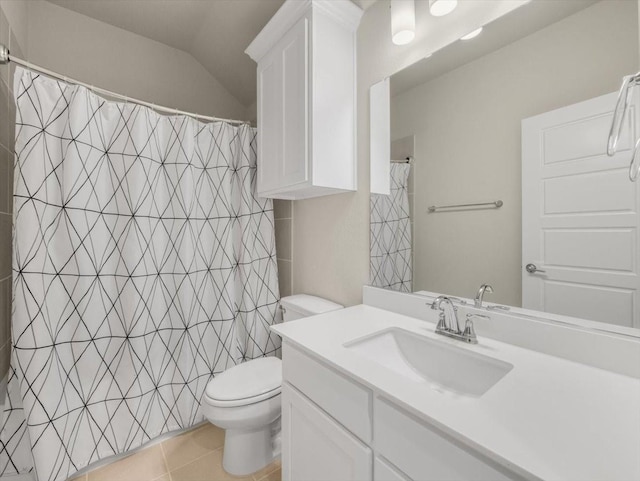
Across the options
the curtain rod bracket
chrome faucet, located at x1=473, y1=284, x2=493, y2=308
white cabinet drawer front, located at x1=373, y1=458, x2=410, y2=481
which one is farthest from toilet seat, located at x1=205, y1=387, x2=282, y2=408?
the curtain rod bracket

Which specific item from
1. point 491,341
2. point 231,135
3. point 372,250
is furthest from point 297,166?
point 491,341

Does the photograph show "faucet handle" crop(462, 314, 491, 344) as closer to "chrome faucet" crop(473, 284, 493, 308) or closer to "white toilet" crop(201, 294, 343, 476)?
"chrome faucet" crop(473, 284, 493, 308)

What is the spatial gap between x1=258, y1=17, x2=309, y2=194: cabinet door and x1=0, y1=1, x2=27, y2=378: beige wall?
1199 millimetres

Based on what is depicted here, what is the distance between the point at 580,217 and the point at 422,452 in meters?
0.78

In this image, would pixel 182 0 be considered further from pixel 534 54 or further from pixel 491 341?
pixel 491 341

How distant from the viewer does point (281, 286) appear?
208cm

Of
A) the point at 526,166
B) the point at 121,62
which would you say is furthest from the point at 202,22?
the point at 526,166

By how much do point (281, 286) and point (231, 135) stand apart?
109 centimetres

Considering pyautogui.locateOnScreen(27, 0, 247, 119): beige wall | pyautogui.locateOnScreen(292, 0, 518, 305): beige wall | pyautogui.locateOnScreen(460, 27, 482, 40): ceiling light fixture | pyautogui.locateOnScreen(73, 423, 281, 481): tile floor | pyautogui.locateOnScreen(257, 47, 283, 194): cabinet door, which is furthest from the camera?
pyautogui.locateOnScreen(27, 0, 247, 119): beige wall

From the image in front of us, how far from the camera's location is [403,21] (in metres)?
1.15

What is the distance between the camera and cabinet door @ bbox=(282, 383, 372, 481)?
0.76m

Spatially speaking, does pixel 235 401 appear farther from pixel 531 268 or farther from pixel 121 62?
pixel 121 62

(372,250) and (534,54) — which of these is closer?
(534,54)

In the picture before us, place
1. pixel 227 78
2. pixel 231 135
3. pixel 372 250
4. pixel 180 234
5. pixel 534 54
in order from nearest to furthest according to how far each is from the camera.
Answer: pixel 534 54, pixel 372 250, pixel 180 234, pixel 231 135, pixel 227 78
